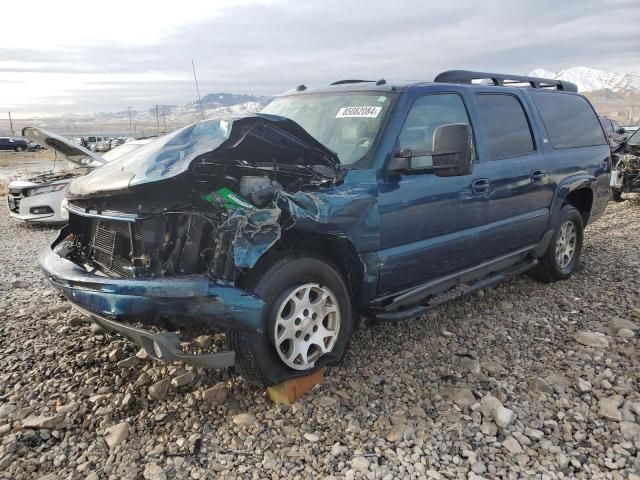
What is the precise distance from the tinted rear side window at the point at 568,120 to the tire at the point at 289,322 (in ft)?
9.70

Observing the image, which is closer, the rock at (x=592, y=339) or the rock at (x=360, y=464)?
the rock at (x=360, y=464)

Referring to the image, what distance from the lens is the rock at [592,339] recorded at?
12.5 ft

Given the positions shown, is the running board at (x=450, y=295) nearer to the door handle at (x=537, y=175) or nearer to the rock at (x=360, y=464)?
the door handle at (x=537, y=175)

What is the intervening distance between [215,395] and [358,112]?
2072mm

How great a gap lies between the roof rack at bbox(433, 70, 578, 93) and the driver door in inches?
10.4

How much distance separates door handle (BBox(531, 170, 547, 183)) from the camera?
14.8 ft

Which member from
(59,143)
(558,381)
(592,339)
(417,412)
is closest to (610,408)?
(558,381)

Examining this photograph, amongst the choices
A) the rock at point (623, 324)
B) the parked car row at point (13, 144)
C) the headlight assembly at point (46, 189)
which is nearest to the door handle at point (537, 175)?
the rock at point (623, 324)

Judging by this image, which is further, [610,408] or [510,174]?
[510,174]

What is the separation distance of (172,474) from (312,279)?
1.22m

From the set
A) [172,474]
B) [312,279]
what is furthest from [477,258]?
[172,474]

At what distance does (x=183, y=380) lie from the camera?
3.29 meters

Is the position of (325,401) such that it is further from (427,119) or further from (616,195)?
→ (616,195)

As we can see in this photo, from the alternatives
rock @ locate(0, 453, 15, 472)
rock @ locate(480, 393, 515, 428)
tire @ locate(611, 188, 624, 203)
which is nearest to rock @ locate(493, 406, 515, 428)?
rock @ locate(480, 393, 515, 428)
